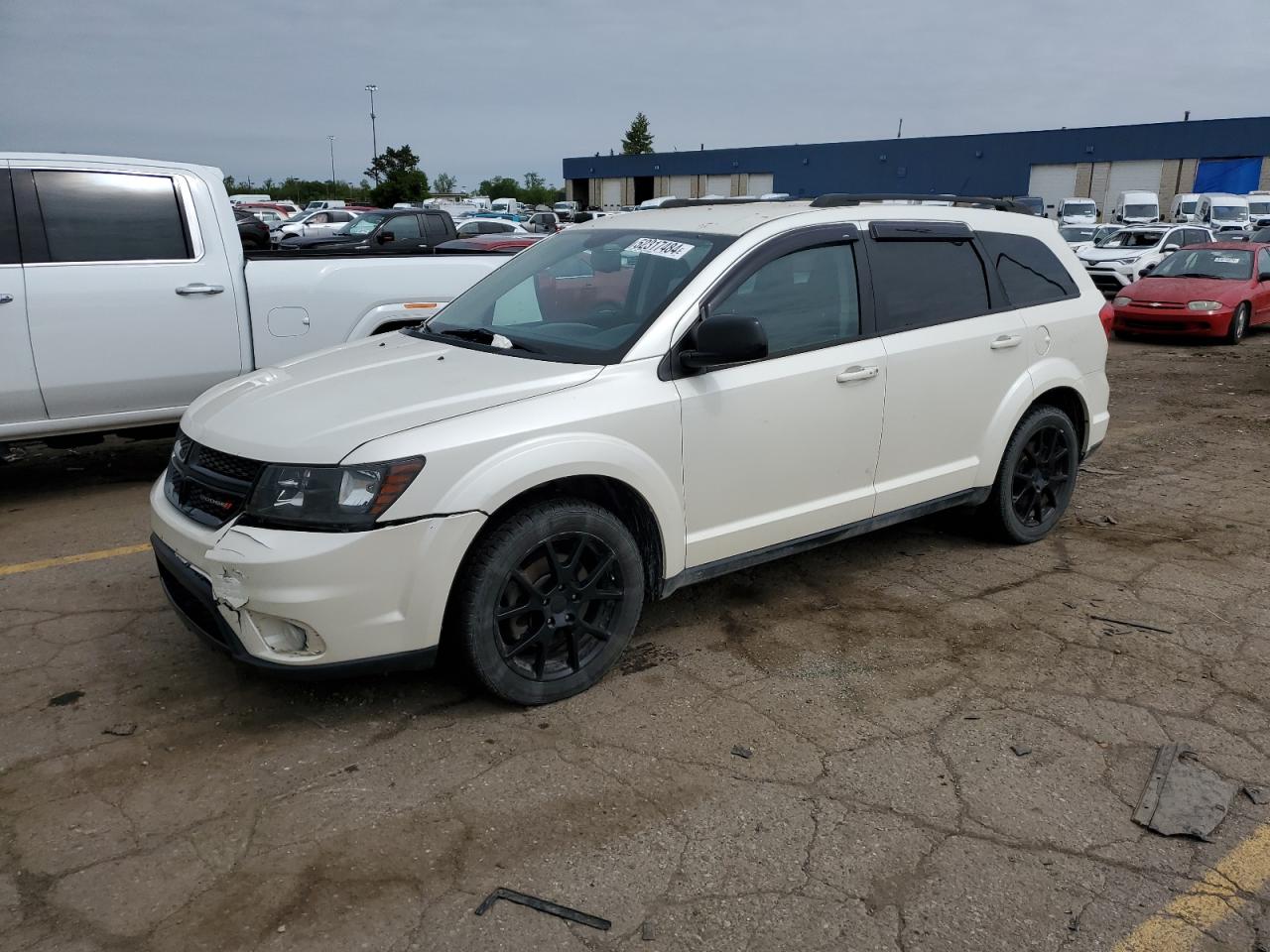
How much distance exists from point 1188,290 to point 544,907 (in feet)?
48.6

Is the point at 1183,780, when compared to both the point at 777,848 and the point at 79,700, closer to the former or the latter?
the point at 777,848

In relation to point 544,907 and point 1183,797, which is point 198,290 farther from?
point 1183,797

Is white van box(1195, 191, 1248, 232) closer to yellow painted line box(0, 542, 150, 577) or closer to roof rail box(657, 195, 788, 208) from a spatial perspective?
roof rail box(657, 195, 788, 208)

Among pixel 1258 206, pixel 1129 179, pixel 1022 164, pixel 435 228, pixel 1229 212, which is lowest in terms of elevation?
pixel 435 228

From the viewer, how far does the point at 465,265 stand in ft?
23.7

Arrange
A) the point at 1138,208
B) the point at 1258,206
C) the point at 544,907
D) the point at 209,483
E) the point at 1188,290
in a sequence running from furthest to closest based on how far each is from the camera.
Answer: the point at 1138,208 → the point at 1258,206 → the point at 1188,290 → the point at 209,483 → the point at 544,907

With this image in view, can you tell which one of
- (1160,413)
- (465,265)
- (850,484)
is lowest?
(1160,413)

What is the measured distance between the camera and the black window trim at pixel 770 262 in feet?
12.7

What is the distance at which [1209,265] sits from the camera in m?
15.3

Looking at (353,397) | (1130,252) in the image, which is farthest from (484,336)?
(1130,252)

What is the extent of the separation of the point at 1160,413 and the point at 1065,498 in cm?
479

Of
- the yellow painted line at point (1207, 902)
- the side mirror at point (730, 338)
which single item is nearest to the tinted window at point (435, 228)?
the side mirror at point (730, 338)

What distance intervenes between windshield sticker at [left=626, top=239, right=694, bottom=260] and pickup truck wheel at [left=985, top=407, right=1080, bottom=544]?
82.0 inches

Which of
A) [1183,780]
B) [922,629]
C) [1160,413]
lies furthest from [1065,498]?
[1160,413]
